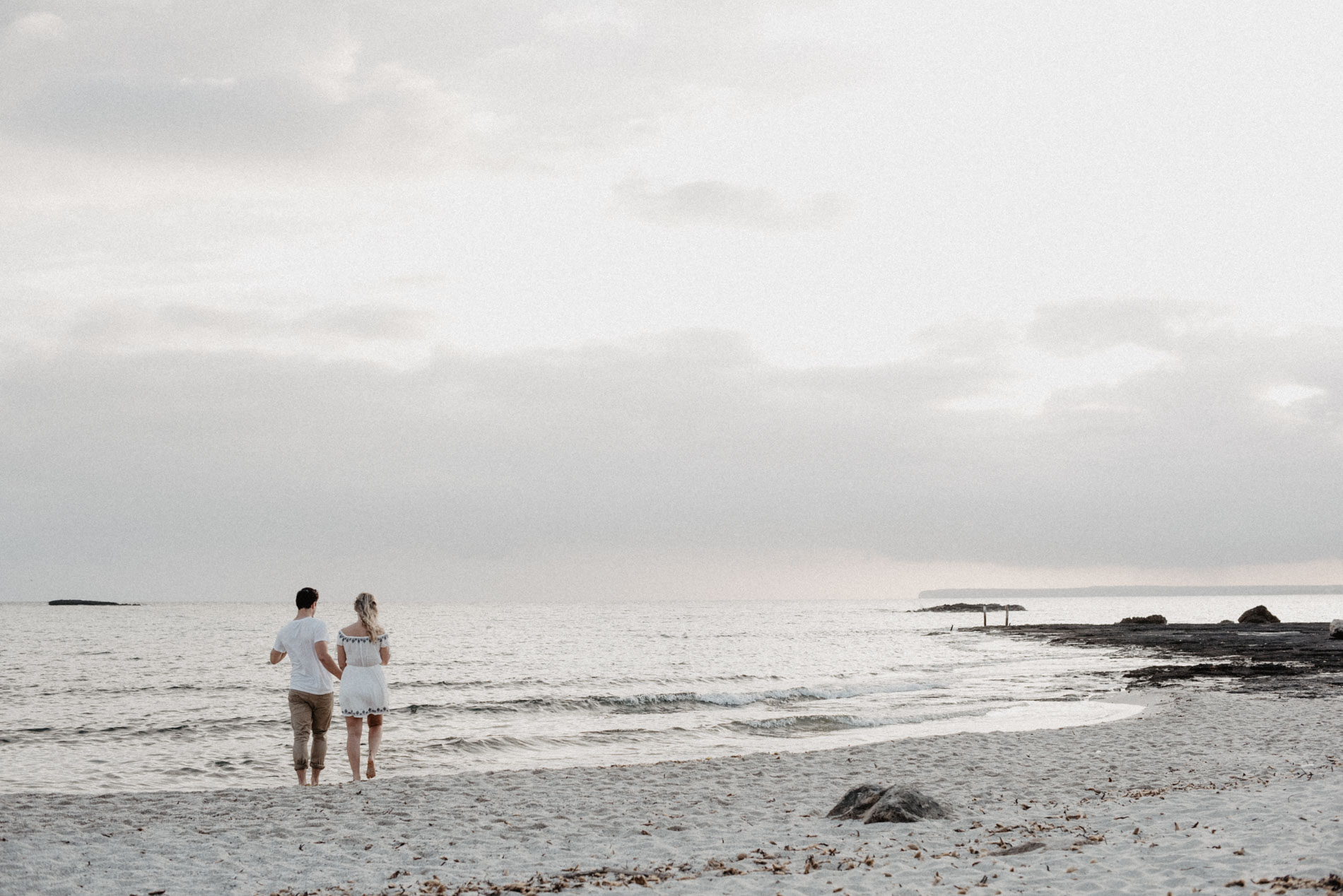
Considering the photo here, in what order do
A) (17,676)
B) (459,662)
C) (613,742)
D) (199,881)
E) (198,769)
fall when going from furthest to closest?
(459,662) < (17,676) < (613,742) < (198,769) < (199,881)

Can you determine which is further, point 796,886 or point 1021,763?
point 1021,763

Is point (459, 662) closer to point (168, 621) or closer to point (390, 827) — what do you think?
point (390, 827)

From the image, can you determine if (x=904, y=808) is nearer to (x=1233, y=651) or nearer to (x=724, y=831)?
(x=724, y=831)

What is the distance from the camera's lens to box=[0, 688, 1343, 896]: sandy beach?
7465 mm

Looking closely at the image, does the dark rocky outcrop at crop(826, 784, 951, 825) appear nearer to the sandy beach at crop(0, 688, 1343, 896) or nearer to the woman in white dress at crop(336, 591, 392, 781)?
the sandy beach at crop(0, 688, 1343, 896)

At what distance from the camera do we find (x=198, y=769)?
55.4ft

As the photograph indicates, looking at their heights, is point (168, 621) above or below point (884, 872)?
below

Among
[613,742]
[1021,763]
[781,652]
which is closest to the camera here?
[1021,763]

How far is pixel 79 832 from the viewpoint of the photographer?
9922 mm

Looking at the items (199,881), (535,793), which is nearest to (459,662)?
(535,793)

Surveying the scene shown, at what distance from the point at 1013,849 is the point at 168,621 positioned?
12393 cm

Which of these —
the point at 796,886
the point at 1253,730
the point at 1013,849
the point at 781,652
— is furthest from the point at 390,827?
the point at 781,652

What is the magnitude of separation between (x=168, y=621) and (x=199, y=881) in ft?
396

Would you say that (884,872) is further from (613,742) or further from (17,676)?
(17,676)
